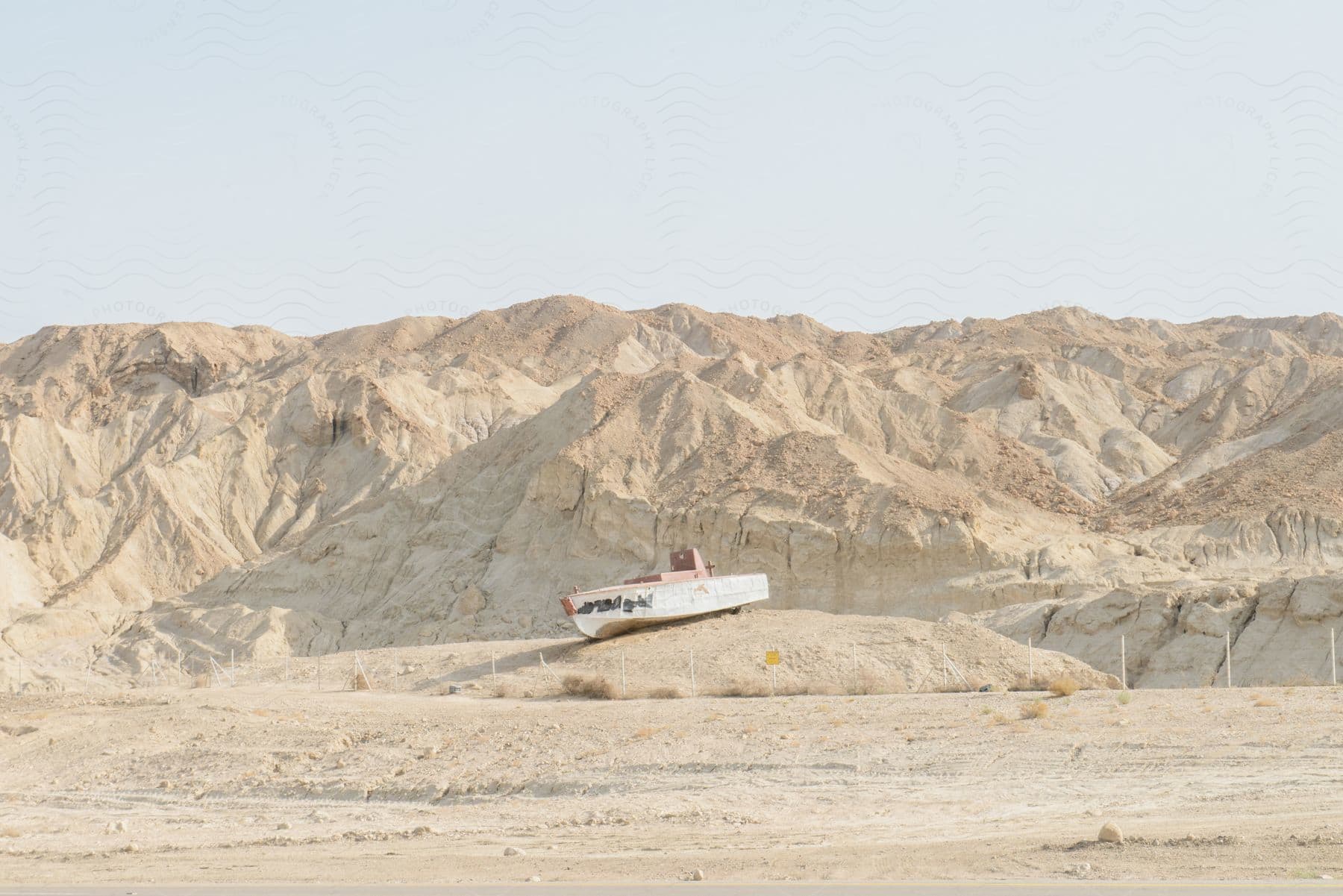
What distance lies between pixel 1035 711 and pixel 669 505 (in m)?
35.4

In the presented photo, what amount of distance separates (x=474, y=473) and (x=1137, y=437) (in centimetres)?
4290

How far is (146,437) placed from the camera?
88.4 metres

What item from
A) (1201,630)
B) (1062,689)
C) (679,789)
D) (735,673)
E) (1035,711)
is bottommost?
(1201,630)

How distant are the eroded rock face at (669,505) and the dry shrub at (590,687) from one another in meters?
17.0

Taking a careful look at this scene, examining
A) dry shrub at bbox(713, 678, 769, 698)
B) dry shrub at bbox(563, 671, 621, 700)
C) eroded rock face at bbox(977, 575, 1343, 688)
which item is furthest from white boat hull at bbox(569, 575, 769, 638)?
eroded rock face at bbox(977, 575, 1343, 688)

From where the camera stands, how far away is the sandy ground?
13688 millimetres

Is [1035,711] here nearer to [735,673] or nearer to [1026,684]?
[1026,684]

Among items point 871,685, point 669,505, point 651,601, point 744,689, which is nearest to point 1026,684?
point 871,685

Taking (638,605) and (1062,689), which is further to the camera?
(638,605)

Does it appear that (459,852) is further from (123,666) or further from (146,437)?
(146,437)

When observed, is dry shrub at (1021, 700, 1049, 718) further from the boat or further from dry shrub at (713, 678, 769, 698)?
the boat

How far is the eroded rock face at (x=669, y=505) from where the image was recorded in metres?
51.5

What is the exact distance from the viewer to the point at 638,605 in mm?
36625

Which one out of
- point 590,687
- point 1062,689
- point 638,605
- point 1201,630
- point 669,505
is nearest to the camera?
point 1062,689
